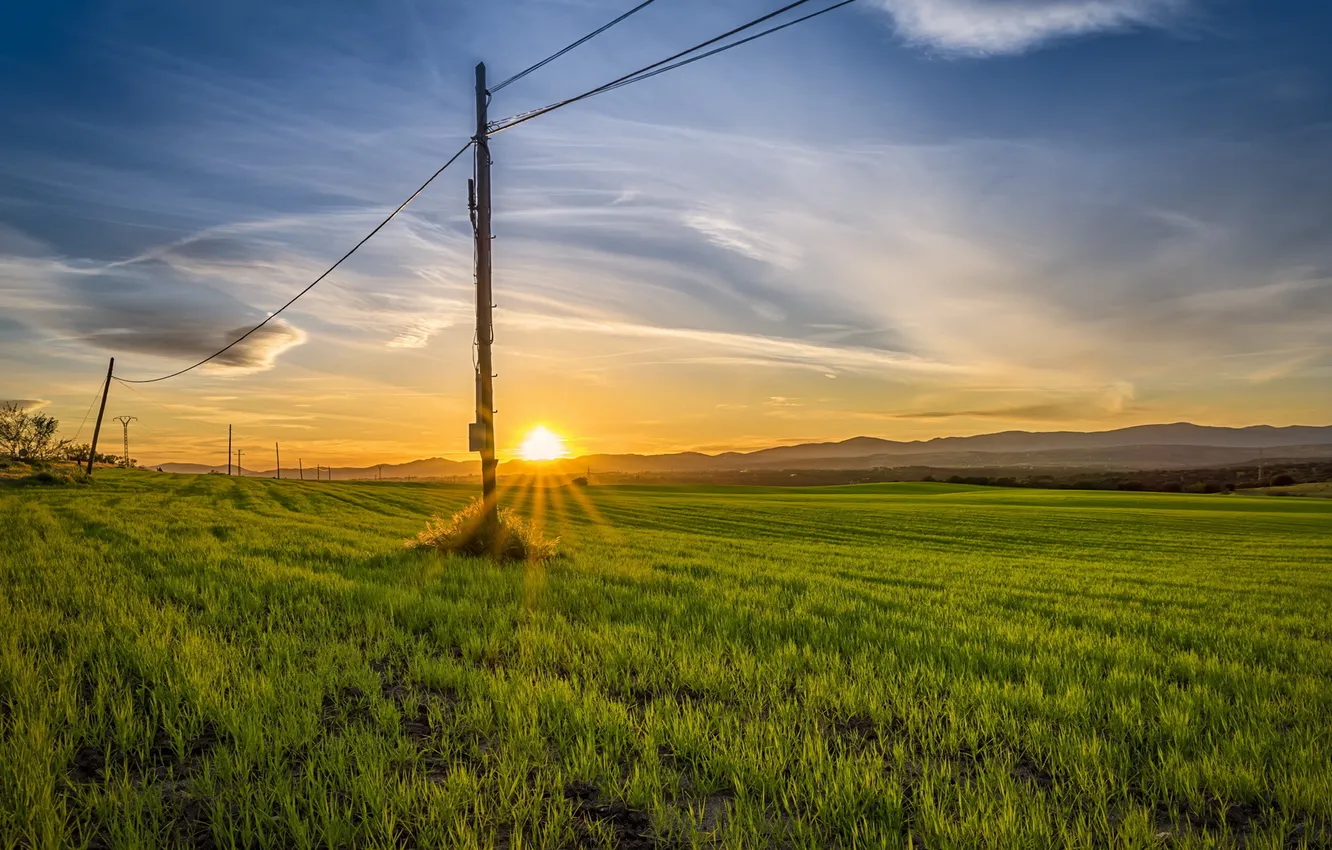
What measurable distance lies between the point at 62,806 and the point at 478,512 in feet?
Result: 34.7

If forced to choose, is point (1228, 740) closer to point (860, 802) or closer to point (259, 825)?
point (860, 802)

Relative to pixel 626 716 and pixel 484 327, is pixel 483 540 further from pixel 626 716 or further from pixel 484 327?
pixel 626 716

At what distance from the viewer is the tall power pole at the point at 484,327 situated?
14508 mm

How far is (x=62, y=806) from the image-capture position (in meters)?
3.31

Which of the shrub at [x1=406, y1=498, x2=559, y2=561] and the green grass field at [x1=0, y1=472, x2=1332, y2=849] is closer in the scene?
the green grass field at [x1=0, y1=472, x2=1332, y2=849]

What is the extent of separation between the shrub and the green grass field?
8.38 feet

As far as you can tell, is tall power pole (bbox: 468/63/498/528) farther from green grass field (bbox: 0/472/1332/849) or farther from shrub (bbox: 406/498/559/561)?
green grass field (bbox: 0/472/1332/849)

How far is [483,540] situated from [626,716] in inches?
374

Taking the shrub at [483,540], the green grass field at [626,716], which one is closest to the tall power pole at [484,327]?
the shrub at [483,540]

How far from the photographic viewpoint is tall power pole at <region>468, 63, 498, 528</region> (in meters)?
14.5

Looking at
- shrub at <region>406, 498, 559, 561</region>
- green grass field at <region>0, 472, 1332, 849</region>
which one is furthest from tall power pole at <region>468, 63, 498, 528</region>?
green grass field at <region>0, 472, 1332, 849</region>

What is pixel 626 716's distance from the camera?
4.72m

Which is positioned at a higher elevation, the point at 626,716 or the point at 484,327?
the point at 484,327

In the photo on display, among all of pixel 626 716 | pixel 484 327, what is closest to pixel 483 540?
pixel 484 327
